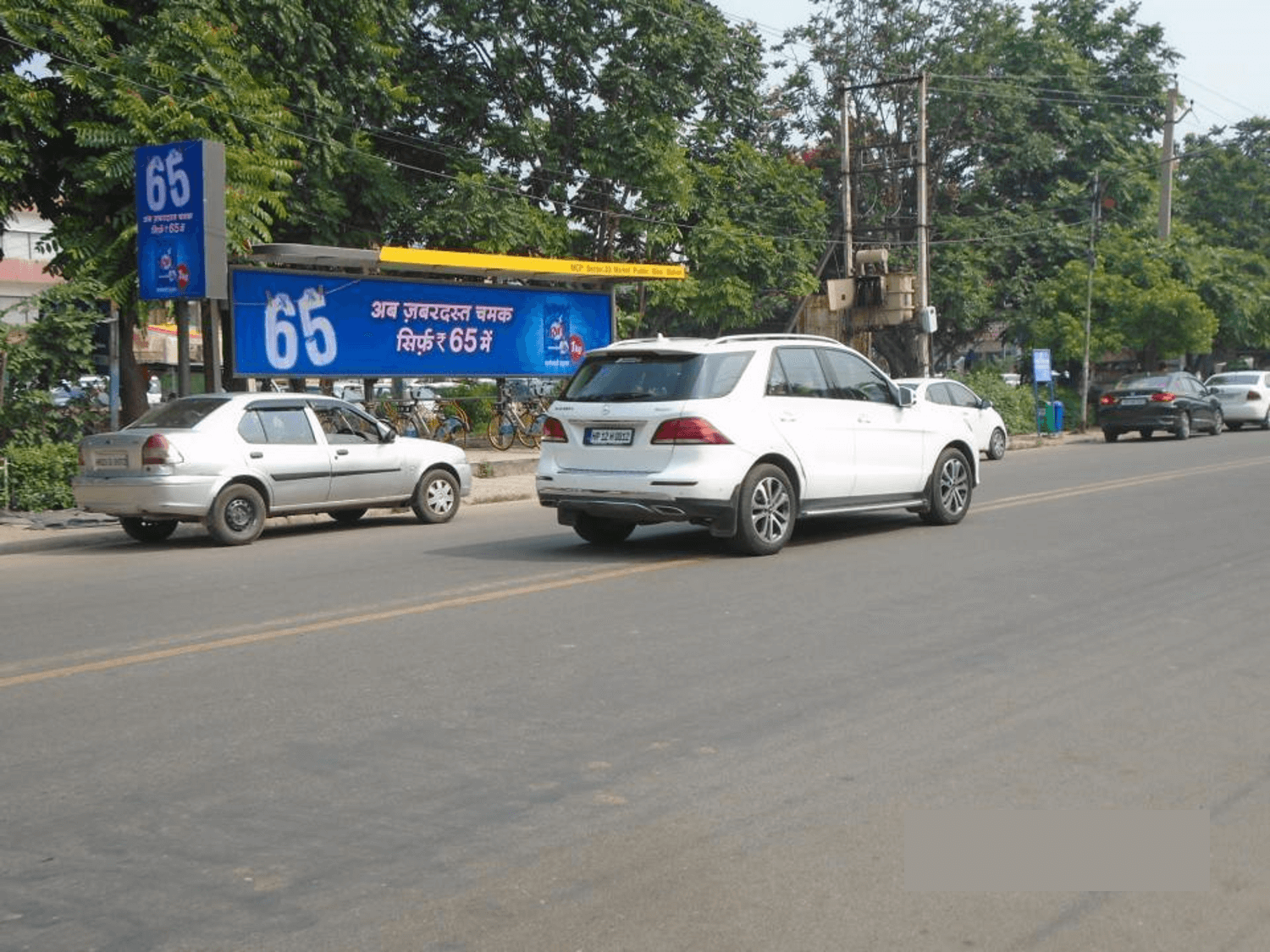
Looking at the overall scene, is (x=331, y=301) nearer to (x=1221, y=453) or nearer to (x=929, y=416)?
(x=929, y=416)

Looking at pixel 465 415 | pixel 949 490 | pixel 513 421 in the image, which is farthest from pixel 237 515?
pixel 465 415

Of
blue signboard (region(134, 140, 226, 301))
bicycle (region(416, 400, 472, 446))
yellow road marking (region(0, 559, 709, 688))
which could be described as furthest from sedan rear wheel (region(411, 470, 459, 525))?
bicycle (region(416, 400, 472, 446))

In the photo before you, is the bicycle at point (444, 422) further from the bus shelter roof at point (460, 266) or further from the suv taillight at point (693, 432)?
the suv taillight at point (693, 432)

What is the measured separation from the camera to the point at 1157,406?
32.0m

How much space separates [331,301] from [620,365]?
11.8m

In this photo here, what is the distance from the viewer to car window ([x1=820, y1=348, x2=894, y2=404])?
1243cm

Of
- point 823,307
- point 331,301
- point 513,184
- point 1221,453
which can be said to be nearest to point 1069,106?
point 823,307

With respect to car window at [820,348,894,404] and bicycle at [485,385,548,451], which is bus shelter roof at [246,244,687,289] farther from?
car window at [820,348,894,404]

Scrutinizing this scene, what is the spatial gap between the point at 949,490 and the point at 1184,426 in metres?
20.8

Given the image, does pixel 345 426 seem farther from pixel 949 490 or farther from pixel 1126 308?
pixel 1126 308

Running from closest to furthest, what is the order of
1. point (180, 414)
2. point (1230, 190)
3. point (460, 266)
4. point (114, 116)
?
1. point (180, 414)
2. point (114, 116)
3. point (460, 266)
4. point (1230, 190)

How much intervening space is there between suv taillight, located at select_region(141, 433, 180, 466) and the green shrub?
361 cm

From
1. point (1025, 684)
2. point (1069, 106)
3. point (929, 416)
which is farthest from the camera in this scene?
point (1069, 106)

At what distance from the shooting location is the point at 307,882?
13.8 ft
